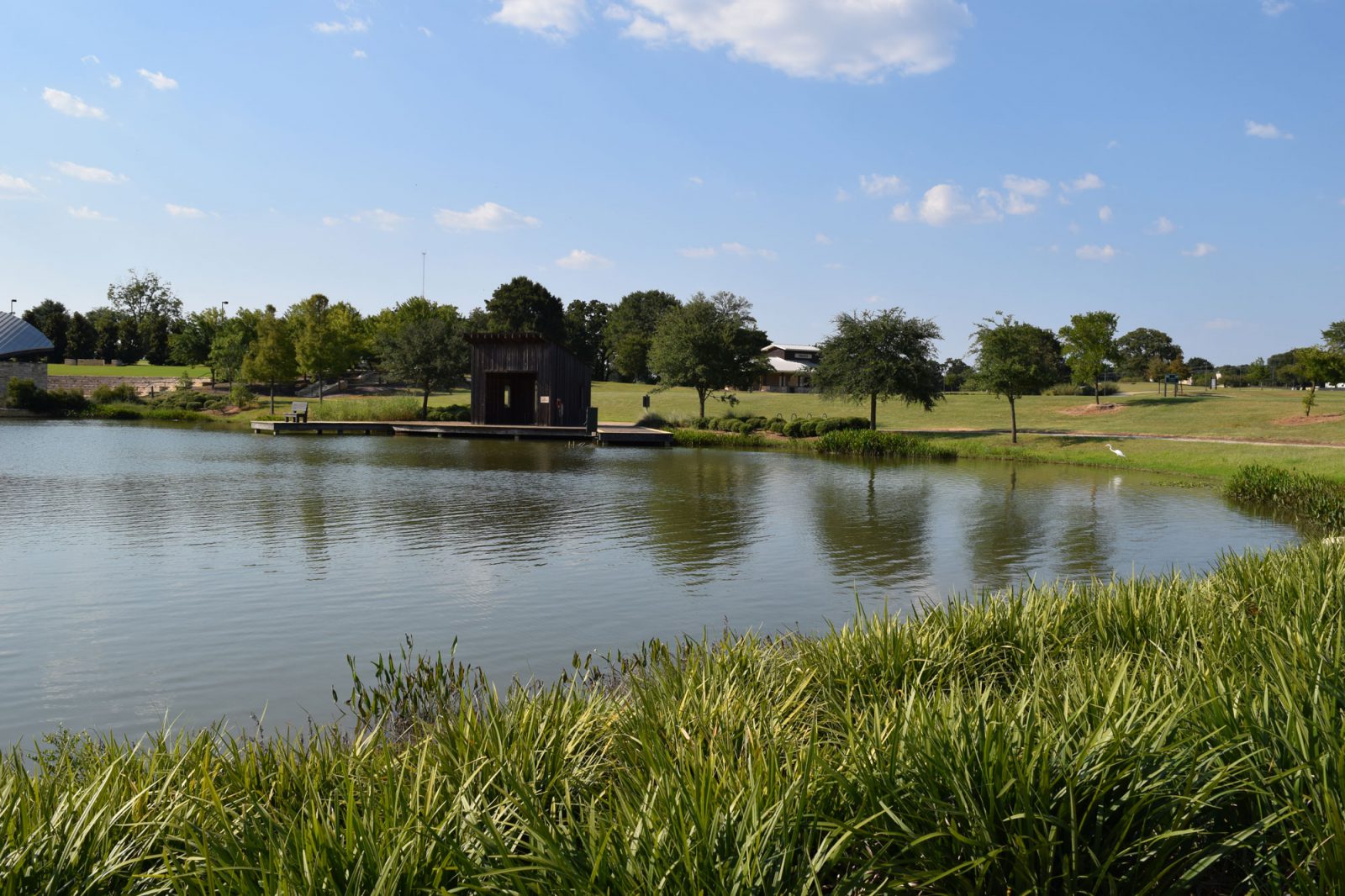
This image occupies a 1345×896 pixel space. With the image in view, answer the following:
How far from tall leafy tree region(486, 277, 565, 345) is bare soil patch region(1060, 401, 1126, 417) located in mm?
56475

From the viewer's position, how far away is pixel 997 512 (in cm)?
2397

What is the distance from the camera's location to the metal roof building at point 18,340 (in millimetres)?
84000

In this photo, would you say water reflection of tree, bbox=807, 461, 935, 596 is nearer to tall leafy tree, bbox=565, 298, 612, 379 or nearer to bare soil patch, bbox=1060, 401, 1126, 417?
bare soil patch, bbox=1060, 401, 1126, 417

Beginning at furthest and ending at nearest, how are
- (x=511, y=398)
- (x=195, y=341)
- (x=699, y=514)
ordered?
(x=195, y=341) → (x=511, y=398) → (x=699, y=514)

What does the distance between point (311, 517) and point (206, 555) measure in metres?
4.68

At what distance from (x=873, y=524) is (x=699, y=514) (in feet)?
13.6

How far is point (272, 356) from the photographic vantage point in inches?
2680

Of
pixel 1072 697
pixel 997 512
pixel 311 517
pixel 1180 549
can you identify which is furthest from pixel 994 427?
pixel 1072 697

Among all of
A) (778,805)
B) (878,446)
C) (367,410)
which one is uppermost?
(367,410)

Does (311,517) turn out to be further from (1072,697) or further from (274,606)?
(1072,697)

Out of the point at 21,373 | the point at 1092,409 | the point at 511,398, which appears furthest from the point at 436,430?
the point at 21,373

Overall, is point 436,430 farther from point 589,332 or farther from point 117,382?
point 589,332

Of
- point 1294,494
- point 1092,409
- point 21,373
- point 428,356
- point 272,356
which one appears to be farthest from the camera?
point 21,373

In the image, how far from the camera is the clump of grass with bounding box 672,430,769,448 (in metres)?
47.1
